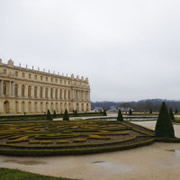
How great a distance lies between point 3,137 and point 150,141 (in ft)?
31.6

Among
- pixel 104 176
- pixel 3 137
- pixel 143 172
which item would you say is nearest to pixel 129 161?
pixel 143 172

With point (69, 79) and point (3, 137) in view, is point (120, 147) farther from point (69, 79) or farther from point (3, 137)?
point (69, 79)

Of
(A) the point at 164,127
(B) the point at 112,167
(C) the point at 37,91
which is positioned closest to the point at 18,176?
(B) the point at 112,167

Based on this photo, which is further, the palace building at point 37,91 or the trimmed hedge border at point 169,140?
the palace building at point 37,91

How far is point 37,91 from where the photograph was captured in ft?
202

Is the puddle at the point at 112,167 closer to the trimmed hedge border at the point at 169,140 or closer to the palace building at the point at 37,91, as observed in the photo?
the trimmed hedge border at the point at 169,140

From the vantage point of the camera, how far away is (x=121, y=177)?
6340 mm

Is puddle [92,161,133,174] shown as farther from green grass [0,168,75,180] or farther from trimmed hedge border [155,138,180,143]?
trimmed hedge border [155,138,180,143]

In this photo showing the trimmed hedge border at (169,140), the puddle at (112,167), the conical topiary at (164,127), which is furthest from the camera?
the conical topiary at (164,127)

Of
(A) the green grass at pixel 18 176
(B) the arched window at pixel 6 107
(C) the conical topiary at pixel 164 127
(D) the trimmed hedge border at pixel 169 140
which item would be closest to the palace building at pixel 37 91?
(B) the arched window at pixel 6 107

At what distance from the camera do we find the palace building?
50750 mm

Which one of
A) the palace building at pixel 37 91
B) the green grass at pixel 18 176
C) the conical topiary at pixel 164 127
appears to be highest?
the palace building at pixel 37 91

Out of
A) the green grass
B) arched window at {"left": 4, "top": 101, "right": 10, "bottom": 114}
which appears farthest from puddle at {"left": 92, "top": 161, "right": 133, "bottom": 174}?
arched window at {"left": 4, "top": 101, "right": 10, "bottom": 114}

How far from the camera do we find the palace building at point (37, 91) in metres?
50.8
